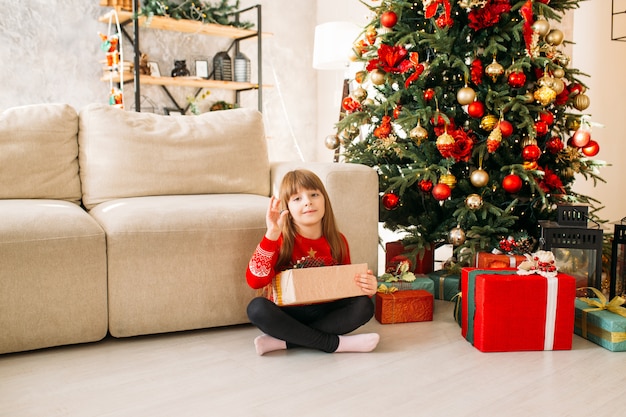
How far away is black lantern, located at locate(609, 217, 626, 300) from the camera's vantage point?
235 cm

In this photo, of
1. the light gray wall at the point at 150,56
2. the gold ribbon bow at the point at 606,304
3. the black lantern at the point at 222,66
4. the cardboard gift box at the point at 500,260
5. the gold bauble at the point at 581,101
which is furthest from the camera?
the black lantern at the point at 222,66

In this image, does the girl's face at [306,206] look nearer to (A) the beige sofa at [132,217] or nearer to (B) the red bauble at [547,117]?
(A) the beige sofa at [132,217]

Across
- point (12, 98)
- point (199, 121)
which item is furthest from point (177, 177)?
point (12, 98)

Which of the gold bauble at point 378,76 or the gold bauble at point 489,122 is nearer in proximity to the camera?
the gold bauble at point 489,122

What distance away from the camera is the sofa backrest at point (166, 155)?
8.20ft

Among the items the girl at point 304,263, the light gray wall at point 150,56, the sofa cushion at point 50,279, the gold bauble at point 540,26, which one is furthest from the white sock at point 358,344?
the light gray wall at point 150,56

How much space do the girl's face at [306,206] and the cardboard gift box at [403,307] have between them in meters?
0.51

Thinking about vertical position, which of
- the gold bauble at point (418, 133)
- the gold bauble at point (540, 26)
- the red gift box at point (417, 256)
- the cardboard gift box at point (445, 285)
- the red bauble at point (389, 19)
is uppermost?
the red bauble at point (389, 19)

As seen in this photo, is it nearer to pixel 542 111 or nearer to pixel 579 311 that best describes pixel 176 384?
pixel 579 311

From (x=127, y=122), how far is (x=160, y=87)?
257 cm

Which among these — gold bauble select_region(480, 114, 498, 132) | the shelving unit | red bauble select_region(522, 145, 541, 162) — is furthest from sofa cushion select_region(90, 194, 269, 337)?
the shelving unit

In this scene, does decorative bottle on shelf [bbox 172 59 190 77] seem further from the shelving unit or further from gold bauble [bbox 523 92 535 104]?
gold bauble [bbox 523 92 535 104]

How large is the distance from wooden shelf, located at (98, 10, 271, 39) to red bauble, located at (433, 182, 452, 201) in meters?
2.78

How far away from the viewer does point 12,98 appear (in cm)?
440
